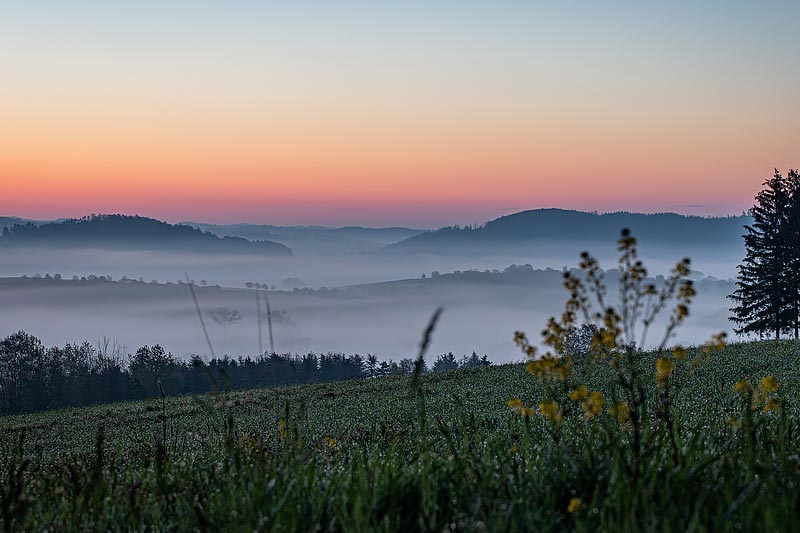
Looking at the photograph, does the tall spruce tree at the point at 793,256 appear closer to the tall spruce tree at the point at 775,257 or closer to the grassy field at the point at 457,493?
the tall spruce tree at the point at 775,257

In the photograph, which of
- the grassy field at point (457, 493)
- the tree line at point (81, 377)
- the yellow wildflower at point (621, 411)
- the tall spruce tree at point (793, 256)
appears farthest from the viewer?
the tree line at point (81, 377)

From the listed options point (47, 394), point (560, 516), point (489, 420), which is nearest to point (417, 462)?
point (560, 516)

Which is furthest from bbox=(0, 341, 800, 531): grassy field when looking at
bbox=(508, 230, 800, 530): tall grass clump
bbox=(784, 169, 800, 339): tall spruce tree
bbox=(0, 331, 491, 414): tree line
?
bbox=(0, 331, 491, 414): tree line

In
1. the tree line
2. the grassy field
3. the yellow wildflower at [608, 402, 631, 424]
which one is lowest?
the tree line

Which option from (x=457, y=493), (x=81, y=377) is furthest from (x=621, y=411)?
(x=81, y=377)

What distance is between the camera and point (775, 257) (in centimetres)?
4166

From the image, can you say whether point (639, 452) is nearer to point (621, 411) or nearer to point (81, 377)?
point (621, 411)

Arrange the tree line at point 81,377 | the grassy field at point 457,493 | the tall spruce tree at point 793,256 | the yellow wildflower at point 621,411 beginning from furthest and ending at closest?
the tree line at point 81,377
the tall spruce tree at point 793,256
the yellow wildflower at point 621,411
the grassy field at point 457,493

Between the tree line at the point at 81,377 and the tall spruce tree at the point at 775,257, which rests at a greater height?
the tall spruce tree at the point at 775,257

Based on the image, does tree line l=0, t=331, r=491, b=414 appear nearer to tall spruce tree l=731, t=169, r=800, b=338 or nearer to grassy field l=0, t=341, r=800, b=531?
tall spruce tree l=731, t=169, r=800, b=338

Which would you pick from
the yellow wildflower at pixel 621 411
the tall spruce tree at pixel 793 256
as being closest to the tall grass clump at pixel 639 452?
the yellow wildflower at pixel 621 411

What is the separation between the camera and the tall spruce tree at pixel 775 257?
1622 inches

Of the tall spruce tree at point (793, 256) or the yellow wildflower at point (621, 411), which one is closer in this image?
the yellow wildflower at point (621, 411)

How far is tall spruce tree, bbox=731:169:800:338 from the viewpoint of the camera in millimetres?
41188
